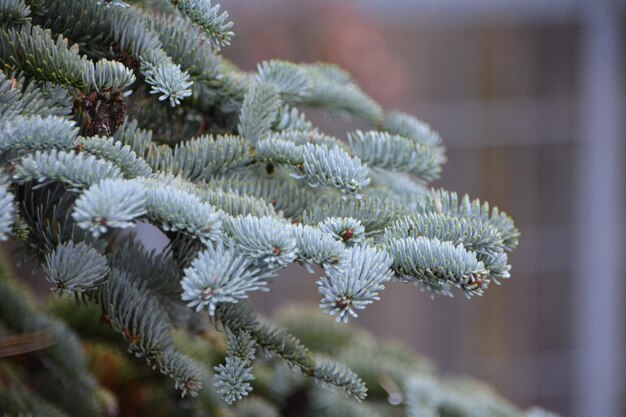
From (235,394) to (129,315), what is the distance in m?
0.11

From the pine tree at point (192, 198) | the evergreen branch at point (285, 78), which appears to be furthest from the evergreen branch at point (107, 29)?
the evergreen branch at point (285, 78)

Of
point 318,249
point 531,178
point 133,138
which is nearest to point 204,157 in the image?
point 133,138

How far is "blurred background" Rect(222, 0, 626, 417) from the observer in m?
3.04

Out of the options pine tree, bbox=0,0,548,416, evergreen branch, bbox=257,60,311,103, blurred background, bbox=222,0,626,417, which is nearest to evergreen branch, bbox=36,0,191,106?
pine tree, bbox=0,0,548,416

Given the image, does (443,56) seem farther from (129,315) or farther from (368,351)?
(129,315)

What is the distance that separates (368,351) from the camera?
0.92 m

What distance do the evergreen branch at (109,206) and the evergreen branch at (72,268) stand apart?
9 centimetres

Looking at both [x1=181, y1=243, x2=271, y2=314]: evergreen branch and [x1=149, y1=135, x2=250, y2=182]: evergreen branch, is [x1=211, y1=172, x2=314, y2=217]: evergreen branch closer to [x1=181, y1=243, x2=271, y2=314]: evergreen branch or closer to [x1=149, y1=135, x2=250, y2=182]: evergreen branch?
[x1=149, y1=135, x2=250, y2=182]: evergreen branch

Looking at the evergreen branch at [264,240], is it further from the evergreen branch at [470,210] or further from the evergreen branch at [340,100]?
the evergreen branch at [340,100]

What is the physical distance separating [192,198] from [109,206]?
2.4 inches

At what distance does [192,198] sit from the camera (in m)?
0.45

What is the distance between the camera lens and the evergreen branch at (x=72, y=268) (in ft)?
1.63

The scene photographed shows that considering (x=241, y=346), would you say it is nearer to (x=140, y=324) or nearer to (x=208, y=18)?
(x=140, y=324)

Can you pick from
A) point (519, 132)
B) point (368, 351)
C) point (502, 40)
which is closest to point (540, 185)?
point (519, 132)
